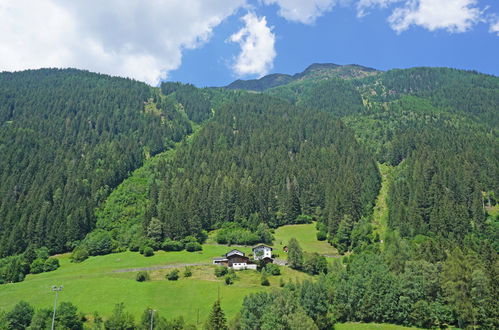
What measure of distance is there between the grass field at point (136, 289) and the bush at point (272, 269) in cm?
168

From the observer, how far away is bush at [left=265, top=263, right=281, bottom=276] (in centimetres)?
9425

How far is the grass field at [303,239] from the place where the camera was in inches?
4444

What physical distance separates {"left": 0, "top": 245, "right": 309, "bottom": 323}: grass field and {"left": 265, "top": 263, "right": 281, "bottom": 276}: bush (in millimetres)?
1684

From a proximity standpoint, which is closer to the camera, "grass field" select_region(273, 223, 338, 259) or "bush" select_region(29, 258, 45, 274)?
"bush" select_region(29, 258, 45, 274)

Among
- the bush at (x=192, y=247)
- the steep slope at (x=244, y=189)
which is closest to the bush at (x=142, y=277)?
the bush at (x=192, y=247)

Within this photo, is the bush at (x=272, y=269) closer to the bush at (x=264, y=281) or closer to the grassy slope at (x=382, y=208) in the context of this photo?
the bush at (x=264, y=281)

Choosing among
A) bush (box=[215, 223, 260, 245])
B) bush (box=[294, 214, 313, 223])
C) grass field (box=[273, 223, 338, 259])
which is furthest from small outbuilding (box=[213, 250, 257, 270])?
bush (box=[294, 214, 313, 223])

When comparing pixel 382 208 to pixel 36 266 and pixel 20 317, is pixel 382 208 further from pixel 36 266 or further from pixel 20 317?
pixel 20 317

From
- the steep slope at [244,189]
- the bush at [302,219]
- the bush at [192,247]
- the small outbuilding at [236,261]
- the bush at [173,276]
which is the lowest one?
the bush at [173,276]

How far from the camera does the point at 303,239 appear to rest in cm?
12312

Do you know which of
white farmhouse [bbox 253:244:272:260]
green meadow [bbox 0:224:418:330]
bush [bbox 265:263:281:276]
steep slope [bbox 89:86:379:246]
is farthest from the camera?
steep slope [bbox 89:86:379:246]

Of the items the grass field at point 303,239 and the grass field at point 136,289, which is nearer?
the grass field at point 136,289

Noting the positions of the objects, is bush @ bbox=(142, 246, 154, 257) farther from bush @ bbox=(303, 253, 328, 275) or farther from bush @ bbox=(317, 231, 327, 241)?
bush @ bbox=(317, 231, 327, 241)

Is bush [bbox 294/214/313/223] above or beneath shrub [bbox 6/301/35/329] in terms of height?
above
